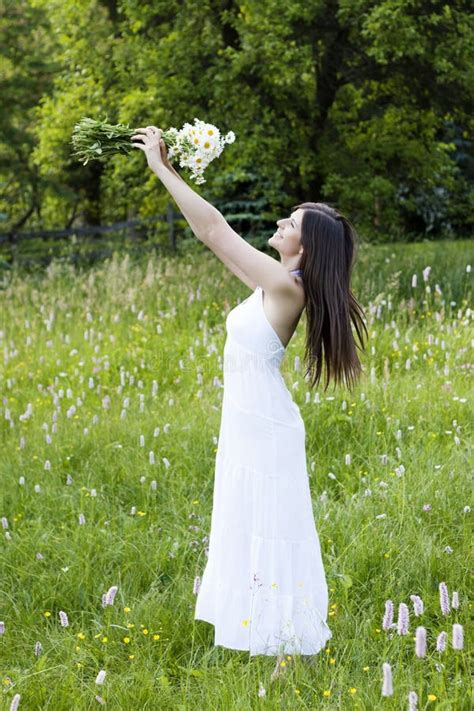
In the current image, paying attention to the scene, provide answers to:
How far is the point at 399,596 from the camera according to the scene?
390cm

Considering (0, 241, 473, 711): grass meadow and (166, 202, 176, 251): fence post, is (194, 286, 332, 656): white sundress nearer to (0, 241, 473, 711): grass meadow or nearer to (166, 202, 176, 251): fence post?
(0, 241, 473, 711): grass meadow

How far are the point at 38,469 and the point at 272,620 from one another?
102 inches

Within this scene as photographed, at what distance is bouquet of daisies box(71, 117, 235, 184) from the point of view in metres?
3.55

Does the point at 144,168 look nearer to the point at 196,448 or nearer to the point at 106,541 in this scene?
the point at 196,448

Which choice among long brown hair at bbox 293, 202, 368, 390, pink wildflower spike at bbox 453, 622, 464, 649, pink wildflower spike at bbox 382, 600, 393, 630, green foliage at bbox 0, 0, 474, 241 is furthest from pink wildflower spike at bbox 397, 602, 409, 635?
green foliage at bbox 0, 0, 474, 241

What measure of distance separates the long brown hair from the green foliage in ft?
30.7

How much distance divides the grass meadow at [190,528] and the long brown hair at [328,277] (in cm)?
Result: 103

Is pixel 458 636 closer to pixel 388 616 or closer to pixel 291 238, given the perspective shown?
pixel 388 616

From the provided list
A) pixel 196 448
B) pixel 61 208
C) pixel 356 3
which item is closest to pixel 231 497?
pixel 196 448

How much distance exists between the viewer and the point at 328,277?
3.33 m

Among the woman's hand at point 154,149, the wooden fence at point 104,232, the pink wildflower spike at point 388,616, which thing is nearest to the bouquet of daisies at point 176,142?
the woman's hand at point 154,149

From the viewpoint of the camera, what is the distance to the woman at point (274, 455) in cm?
333

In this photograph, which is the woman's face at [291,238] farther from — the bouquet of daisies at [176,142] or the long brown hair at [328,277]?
the bouquet of daisies at [176,142]

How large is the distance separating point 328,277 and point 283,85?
10.7 metres
